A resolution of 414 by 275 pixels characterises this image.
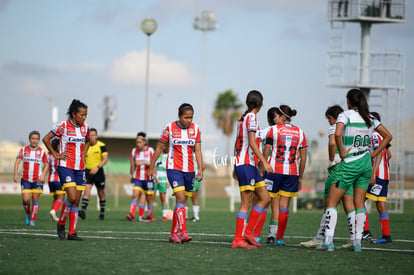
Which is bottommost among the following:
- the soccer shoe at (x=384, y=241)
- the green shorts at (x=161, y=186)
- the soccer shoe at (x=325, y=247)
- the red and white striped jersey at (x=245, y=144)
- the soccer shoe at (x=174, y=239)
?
the soccer shoe at (x=384, y=241)

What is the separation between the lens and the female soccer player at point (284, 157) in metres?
11.7

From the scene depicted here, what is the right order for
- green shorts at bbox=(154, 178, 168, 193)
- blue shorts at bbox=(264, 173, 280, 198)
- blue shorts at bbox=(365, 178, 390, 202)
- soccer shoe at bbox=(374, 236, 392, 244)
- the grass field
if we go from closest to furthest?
the grass field, blue shorts at bbox=(264, 173, 280, 198), soccer shoe at bbox=(374, 236, 392, 244), blue shorts at bbox=(365, 178, 390, 202), green shorts at bbox=(154, 178, 168, 193)

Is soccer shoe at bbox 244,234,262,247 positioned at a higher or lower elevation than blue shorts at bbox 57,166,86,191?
lower

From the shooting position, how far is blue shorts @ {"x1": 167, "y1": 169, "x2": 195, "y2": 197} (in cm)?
1203

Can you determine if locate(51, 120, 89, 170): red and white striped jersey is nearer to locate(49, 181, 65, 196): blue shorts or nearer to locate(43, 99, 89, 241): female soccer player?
locate(43, 99, 89, 241): female soccer player

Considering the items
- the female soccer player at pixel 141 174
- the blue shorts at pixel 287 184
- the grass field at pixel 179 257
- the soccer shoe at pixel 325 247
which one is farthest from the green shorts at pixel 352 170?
the female soccer player at pixel 141 174

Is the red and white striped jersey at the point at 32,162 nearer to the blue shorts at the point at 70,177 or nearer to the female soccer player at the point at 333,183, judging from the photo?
the blue shorts at the point at 70,177

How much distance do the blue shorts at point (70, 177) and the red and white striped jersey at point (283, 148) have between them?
3301 mm

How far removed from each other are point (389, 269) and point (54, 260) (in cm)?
415

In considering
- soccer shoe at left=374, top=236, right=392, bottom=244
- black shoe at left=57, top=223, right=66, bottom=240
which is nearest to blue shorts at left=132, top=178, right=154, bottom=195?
black shoe at left=57, top=223, right=66, bottom=240

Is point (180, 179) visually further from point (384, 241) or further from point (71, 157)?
point (384, 241)

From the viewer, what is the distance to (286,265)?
893cm

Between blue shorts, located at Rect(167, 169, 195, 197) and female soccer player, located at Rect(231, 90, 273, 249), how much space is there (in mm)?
1189

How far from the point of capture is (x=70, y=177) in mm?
12219
